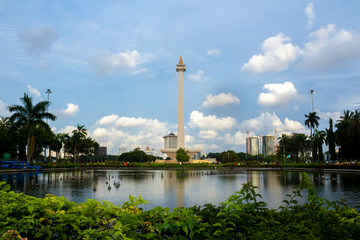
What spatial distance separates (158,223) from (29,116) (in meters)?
53.0

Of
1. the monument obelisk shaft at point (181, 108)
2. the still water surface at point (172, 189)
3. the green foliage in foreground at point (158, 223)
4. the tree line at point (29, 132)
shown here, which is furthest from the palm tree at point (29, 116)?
the green foliage in foreground at point (158, 223)

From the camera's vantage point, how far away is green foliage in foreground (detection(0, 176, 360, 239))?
3.92 meters

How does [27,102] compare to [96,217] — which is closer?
[96,217]

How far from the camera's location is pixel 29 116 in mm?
50469

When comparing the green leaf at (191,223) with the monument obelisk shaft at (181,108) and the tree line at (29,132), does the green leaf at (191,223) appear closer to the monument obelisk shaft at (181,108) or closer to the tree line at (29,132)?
the tree line at (29,132)

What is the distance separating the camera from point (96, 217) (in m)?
4.31

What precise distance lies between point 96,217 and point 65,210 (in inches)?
30.0

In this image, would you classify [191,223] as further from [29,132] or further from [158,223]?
[29,132]

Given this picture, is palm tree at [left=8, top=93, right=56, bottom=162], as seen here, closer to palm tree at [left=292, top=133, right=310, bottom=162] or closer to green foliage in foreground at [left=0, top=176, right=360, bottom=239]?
green foliage in foreground at [left=0, top=176, right=360, bottom=239]

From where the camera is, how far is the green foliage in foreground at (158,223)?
392cm

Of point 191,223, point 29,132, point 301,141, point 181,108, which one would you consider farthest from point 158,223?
point 301,141

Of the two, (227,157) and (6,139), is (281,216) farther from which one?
(227,157)

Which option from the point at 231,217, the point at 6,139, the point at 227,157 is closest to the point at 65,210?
the point at 231,217

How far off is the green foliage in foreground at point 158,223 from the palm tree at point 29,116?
5060 centimetres
